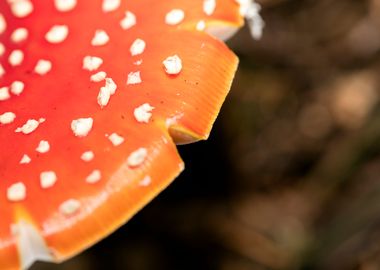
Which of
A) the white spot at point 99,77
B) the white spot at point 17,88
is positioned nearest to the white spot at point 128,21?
the white spot at point 99,77

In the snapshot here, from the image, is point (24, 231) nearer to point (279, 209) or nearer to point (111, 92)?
point (111, 92)

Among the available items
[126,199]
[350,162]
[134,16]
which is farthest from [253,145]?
[126,199]

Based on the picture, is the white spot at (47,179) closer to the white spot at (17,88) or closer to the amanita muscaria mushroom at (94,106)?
the amanita muscaria mushroom at (94,106)

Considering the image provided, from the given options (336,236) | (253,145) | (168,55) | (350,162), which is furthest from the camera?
(253,145)

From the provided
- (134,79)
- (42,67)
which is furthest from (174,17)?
(42,67)

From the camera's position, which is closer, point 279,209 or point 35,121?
point 35,121

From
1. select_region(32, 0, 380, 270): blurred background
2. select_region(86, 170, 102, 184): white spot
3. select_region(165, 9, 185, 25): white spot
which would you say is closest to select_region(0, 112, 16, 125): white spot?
select_region(86, 170, 102, 184): white spot

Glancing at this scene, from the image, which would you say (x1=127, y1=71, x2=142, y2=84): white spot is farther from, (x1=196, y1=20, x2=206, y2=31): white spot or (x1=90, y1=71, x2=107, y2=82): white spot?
(x1=196, y1=20, x2=206, y2=31): white spot
